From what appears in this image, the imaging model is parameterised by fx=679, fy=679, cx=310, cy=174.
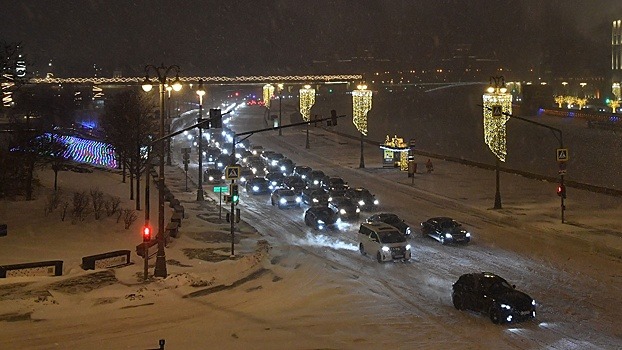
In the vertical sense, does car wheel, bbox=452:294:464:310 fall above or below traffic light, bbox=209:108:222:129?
below

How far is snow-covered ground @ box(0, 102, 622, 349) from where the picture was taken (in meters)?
17.1

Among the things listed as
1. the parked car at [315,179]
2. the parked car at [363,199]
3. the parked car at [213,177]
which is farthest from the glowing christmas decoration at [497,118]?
the parked car at [213,177]

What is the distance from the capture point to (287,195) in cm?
4300

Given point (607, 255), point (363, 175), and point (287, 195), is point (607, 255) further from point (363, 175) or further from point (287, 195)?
point (363, 175)

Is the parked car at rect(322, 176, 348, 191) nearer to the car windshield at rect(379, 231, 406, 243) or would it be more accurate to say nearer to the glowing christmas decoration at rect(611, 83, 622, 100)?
the car windshield at rect(379, 231, 406, 243)

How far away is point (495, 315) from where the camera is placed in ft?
61.8

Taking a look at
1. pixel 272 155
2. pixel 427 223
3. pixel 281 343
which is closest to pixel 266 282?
pixel 281 343

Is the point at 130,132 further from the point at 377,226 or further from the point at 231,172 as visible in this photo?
the point at 377,226

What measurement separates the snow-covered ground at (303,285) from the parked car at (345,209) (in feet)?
4.66

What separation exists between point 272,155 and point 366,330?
53.7 meters

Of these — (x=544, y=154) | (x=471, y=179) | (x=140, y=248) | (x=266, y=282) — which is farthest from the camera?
(x=544, y=154)

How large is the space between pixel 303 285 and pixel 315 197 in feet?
63.2

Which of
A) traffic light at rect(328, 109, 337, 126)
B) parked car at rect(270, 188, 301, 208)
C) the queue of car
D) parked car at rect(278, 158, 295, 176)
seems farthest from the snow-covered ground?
parked car at rect(278, 158, 295, 176)

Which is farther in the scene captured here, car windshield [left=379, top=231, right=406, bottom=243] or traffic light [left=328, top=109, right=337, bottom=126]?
traffic light [left=328, top=109, right=337, bottom=126]
